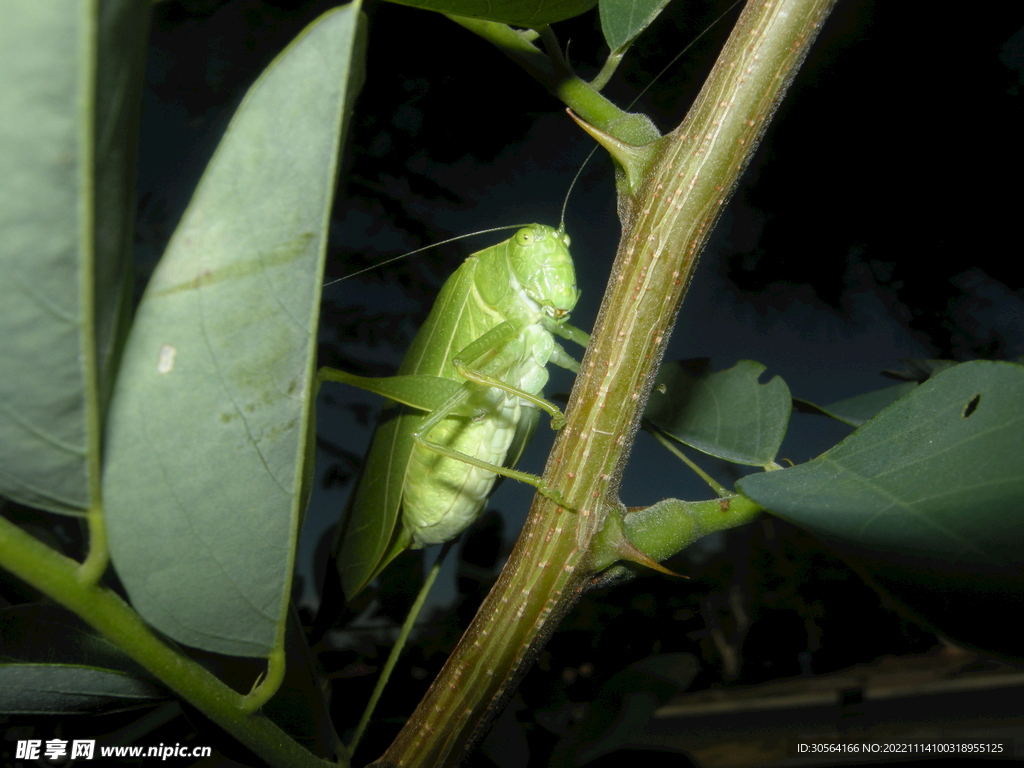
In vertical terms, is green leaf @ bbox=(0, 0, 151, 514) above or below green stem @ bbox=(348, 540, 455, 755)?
above

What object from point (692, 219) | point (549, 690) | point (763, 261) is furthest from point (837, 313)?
point (692, 219)

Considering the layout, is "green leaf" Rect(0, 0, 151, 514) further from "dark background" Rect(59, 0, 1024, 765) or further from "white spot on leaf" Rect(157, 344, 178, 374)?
"dark background" Rect(59, 0, 1024, 765)

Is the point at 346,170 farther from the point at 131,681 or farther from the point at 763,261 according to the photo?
the point at 131,681

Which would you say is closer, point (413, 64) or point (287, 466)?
point (287, 466)

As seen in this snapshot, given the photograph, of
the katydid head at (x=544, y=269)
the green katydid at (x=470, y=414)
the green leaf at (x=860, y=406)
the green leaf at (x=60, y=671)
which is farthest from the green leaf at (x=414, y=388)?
the green leaf at (x=860, y=406)

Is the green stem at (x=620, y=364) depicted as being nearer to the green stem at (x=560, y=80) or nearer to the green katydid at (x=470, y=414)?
the green stem at (x=560, y=80)

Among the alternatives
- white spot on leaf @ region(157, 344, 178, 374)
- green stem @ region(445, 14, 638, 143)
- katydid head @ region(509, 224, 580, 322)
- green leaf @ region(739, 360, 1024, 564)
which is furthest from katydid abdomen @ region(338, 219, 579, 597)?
white spot on leaf @ region(157, 344, 178, 374)
